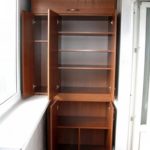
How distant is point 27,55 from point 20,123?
3.55 feet

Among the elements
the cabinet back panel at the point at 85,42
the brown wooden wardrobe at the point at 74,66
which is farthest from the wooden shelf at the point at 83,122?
the cabinet back panel at the point at 85,42

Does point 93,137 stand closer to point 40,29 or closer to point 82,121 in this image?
point 82,121

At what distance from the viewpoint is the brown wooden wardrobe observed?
9.60 ft

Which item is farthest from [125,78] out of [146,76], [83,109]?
[83,109]

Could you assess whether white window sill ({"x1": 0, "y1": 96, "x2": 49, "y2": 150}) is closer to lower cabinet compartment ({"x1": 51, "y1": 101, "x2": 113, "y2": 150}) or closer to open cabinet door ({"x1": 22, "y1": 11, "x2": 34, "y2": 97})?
open cabinet door ({"x1": 22, "y1": 11, "x2": 34, "y2": 97})

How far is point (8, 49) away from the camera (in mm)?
2635

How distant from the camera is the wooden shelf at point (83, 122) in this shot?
3.21 metres

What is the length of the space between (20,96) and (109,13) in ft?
5.00

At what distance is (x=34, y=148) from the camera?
8.34ft

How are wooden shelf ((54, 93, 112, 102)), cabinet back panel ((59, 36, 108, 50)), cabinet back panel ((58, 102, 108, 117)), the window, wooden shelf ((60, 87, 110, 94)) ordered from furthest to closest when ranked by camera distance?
1. cabinet back panel ((58, 102, 108, 117))
2. cabinet back panel ((59, 36, 108, 50))
3. wooden shelf ((60, 87, 110, 94))
4. wooden shelf ((54, 93, 112, 102))
5. the window

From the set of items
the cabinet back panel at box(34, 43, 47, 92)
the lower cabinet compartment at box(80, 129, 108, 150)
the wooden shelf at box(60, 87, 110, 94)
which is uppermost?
the cabinet back panel at box(34, 43, 47, 92)

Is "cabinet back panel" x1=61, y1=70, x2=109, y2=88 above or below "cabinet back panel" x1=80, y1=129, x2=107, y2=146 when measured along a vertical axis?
above

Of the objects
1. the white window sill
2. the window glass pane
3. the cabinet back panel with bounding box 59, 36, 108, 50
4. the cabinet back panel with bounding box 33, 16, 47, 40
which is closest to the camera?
the white window sill

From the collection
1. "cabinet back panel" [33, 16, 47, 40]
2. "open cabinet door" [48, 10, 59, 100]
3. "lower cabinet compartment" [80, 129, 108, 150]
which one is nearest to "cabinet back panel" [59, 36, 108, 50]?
"cabinet back panel" [33, 16, 47, 40]
